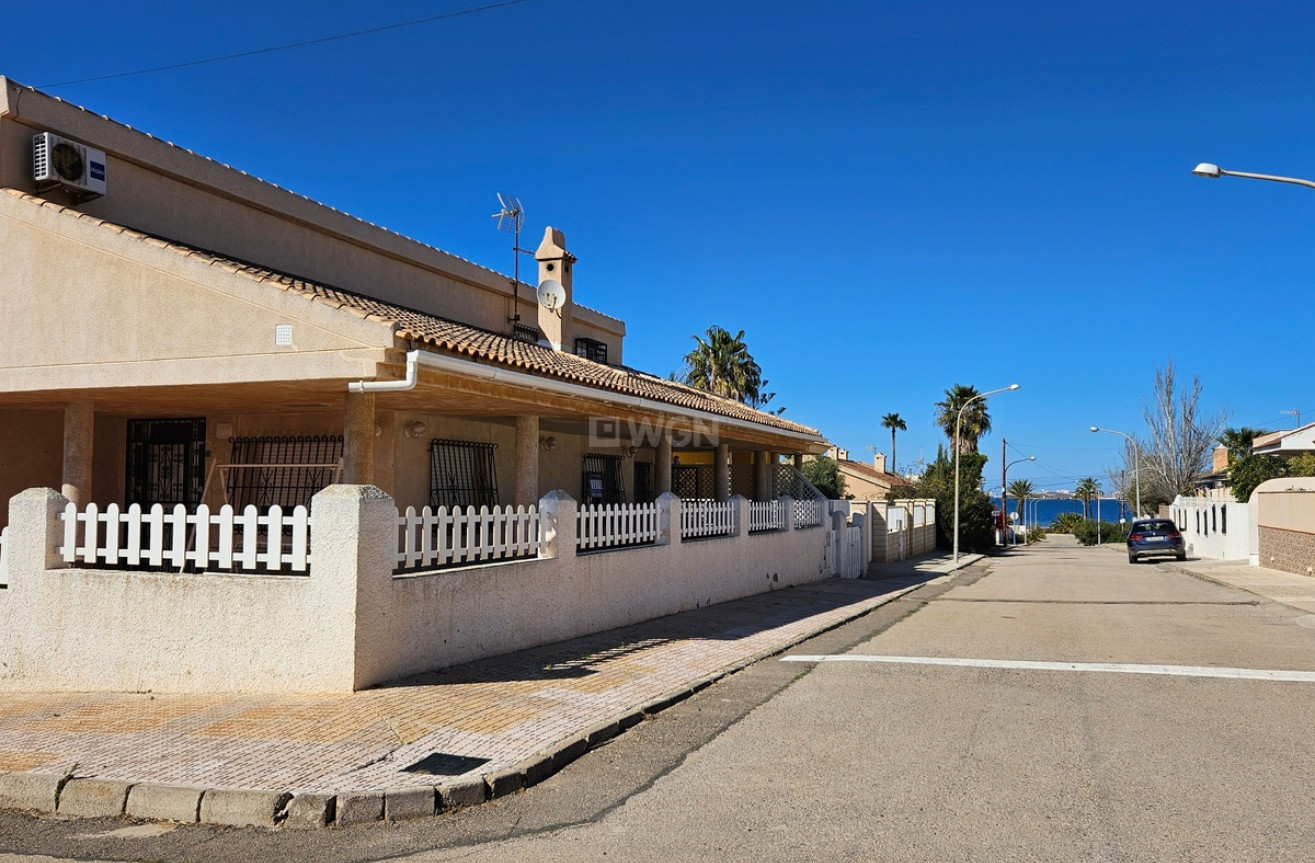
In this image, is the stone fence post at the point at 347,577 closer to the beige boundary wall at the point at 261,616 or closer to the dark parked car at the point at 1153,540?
the beige boundary wall at the point at 261,616

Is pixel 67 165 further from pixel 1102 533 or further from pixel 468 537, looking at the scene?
pixel 1102 533

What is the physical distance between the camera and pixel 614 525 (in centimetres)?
1209

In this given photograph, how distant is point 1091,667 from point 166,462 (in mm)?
11959

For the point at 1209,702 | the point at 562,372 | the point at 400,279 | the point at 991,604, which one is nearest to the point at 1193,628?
the point at 991,604

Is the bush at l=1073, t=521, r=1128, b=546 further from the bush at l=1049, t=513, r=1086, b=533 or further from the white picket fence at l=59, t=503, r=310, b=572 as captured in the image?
the white picket fence at l=59, t=503, r=310, b=572

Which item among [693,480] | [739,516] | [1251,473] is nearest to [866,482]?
[1251,473]

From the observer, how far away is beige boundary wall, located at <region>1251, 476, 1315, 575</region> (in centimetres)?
2378

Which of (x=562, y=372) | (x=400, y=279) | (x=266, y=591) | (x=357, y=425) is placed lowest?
(x=266, y=591)

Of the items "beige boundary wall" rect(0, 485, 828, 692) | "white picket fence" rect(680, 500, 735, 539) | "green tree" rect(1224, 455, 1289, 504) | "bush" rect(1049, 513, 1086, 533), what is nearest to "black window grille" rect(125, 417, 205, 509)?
"beige boundary wall" rect(0, 485, 828, 692)

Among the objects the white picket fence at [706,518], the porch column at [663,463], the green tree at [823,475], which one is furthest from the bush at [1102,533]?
the porch column at [663,463]

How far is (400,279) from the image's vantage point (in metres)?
16.1

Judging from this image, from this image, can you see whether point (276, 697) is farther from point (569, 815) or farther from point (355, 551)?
point (569, 815)

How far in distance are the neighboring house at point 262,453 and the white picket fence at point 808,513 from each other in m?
3.82

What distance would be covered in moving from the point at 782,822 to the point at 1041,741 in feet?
8.79
